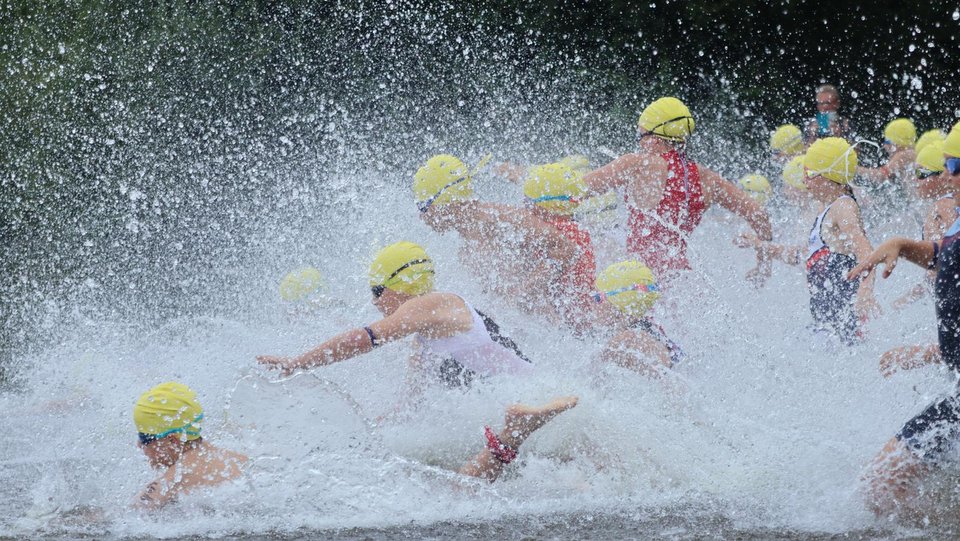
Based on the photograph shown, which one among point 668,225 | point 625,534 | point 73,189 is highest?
point 73,189

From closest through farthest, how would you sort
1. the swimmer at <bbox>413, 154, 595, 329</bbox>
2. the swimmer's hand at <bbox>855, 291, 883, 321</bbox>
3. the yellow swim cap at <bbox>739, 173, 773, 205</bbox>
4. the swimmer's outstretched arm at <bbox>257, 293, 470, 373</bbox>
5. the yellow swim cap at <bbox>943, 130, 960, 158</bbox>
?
the yellow swim cap at <bbox>943, 130, 960, 158</bbox>, the swimmer's outstretched arm at <bbox>257, 293, 470, 373</bbox>, the swimmer's hand at <bbox>855, 291, 883, 321</bbox>, the swimmer at <bbox>413, 154, 595, 329</bbox>, the yellow swim cap at <bbox>739, 173, 773, 205</bbox>

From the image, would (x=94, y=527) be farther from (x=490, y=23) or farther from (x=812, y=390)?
(x=490, y=23)

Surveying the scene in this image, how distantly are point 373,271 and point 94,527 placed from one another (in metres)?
1.77

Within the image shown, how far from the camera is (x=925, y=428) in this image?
169 inches

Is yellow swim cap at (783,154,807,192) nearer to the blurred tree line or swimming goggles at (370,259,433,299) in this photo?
swimming goggles at (370,259,433,299)

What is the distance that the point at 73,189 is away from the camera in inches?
518

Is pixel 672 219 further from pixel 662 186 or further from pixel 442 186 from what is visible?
pixel 442 186

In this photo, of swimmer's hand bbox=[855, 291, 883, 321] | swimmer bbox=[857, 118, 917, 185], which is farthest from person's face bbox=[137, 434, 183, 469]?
swimmer bbox=[857, 118, 917, 185]

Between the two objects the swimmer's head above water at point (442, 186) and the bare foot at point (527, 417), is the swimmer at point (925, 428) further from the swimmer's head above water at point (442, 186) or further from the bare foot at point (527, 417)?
the swimmer's head above water at point (442, 186)

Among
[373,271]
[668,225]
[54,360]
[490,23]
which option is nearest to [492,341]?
[373,271]

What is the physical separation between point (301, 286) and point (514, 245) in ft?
6.45

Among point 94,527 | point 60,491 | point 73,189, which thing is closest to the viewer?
point 94,527

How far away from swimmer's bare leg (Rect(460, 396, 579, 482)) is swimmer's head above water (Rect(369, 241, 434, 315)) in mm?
948

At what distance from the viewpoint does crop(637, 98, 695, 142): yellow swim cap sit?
6961 mm
